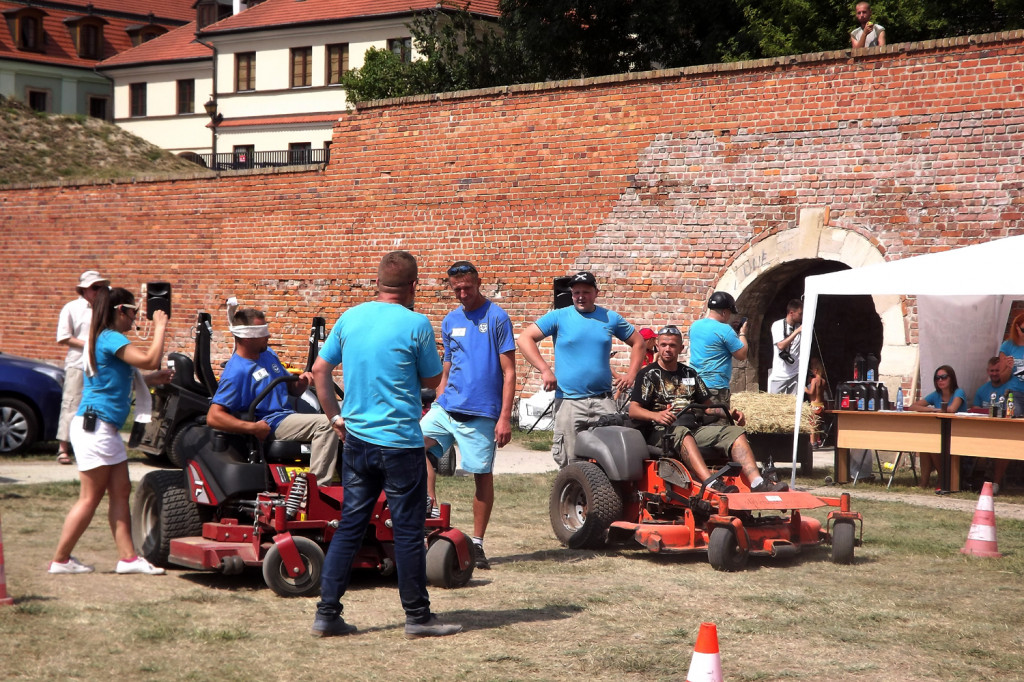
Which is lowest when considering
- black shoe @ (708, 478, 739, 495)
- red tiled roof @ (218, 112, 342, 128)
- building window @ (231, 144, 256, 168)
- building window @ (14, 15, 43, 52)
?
black shoe @ (708, 478, 739, 495)

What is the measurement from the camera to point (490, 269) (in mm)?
16906

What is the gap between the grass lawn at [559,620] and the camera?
5184 mm

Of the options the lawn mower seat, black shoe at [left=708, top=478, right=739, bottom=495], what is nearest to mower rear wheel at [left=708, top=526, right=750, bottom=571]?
black shoe at [left=708, top=478, right=739, bottom=495]

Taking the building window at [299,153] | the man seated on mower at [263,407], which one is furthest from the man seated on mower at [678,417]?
the building window at [299,153]

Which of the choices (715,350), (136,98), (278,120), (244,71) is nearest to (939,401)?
(715,350)

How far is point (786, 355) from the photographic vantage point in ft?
46.7

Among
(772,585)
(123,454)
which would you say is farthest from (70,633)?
(772,585)

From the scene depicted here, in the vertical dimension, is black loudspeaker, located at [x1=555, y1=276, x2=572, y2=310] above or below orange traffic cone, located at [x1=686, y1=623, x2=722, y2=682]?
above

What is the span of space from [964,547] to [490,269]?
9.66 metres

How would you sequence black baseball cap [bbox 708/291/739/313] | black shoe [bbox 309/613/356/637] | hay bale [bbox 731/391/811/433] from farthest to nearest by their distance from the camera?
hay bale [bbox 731/391/811/433]
black baseball cap [bbox 708/291/739/313]
black shoe [bbox 309/613/356/637]

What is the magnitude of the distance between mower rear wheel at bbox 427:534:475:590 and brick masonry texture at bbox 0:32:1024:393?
833cm

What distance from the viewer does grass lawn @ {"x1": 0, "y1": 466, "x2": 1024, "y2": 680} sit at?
5.18 metres

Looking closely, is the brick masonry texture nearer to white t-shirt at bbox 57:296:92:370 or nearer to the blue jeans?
white t-shirt at bbox 57:296:92:370

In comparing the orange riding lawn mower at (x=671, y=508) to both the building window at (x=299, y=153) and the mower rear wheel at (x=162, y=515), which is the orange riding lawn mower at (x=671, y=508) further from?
the building window at (x=299, y=153)
